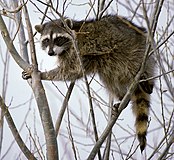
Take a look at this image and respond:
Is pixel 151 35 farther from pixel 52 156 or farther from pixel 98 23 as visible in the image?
pixel 98 23

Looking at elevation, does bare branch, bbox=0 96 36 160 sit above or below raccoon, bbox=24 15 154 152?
below

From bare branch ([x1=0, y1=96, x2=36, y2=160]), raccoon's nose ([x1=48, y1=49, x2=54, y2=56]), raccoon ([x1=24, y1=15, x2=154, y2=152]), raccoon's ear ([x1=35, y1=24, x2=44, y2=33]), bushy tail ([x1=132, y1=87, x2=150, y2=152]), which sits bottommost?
bare branch ([x1=0, y1=96, x2=36, y2=160])

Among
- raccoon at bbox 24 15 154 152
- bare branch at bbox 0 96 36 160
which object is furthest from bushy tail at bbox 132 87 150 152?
bare branch at bbox 0 96 36 160

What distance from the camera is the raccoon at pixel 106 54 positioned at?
13.2 ft

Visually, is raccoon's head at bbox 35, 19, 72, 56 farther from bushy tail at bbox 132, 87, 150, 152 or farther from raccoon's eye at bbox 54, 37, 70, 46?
bushy tail at bbox 132, 87, 150, 152

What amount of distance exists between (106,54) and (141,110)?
0.64 m

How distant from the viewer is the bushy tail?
3.53 metres

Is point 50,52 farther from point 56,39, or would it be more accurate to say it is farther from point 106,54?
point 106,54

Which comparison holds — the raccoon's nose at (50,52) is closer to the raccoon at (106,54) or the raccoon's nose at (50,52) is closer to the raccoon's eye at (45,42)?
the raccoon at (106,54)

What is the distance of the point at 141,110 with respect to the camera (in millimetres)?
3869

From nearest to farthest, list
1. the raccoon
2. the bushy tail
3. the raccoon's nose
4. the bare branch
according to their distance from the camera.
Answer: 1. the bare branch
2. the bushy tail
3. the raccoon's nose
4. the raccoon

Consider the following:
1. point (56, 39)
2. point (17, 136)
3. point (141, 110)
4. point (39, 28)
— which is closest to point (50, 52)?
point (56, 39)

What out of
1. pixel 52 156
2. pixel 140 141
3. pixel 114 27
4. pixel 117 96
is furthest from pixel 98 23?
pixel 52 156

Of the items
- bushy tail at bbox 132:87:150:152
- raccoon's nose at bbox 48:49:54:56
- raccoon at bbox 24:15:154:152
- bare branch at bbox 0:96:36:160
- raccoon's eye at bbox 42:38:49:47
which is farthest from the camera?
raccoon's eye at bbox 42:38:49:47
